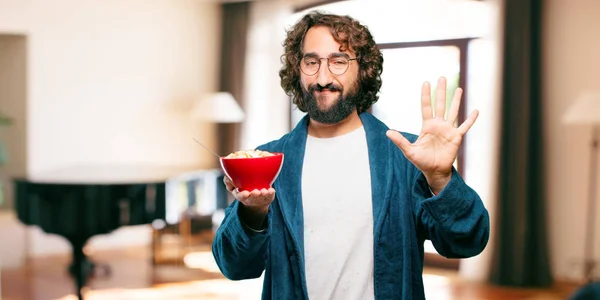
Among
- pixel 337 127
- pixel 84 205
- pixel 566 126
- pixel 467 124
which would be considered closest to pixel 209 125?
pixel 84 205

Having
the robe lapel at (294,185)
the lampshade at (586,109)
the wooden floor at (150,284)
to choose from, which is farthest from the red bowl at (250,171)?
the wooden floor at (150,284)

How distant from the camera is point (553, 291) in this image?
4.25m

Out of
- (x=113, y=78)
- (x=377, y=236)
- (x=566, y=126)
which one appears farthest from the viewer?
(x=113, y=78)

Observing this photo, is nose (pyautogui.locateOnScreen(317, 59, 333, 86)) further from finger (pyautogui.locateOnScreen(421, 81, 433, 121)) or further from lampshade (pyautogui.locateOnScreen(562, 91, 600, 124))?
lampshade (pyautogui.locateOnScreen(562, 91, 600, 124))

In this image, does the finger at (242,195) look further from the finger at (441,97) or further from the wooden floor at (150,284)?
the wooden floor at (150,284)

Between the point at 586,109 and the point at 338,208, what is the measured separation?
2.99 meters

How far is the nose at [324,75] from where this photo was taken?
155 centimetres

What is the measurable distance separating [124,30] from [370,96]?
163 inches

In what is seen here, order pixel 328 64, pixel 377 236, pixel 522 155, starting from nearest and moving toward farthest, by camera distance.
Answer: pixel 377 236, pixel 328 64, pixel 522 155

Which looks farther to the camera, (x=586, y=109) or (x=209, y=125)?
(x=209, y=125)

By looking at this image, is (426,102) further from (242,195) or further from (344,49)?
(242,195)

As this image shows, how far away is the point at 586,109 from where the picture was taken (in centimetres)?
402

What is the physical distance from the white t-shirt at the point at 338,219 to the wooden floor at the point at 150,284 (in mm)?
3054

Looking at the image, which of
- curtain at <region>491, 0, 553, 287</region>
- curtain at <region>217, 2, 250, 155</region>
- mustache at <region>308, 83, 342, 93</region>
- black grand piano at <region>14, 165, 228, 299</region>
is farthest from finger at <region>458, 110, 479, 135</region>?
curtain at <region>217, 2, 250, 155</region>
